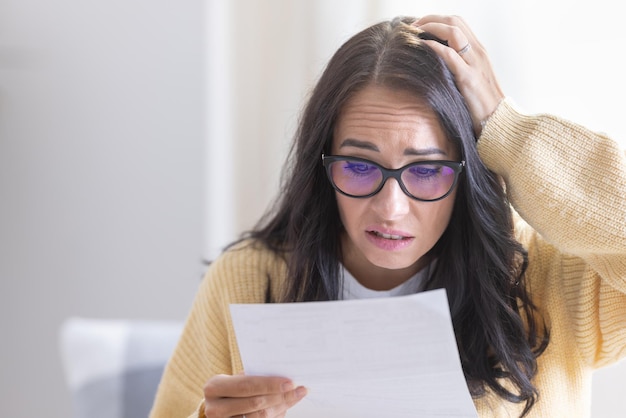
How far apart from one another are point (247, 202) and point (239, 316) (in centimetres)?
124

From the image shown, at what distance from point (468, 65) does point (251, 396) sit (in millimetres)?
536

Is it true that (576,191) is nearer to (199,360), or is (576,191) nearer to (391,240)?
(391,240)

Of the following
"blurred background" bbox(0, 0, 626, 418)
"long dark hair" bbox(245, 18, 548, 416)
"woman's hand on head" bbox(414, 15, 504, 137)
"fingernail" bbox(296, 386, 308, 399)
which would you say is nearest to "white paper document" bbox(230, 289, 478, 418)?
"fingernail" bbox(296, 386, 308, 399)

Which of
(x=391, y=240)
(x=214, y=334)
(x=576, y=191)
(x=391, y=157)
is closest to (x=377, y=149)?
(x=391, y=157)

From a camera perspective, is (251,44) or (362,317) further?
(251,44)

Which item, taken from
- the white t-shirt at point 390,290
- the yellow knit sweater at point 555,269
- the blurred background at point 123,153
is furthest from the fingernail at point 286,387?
the blurred background at point 123,153

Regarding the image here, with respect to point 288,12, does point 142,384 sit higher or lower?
lower

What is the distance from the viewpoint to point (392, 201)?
1.08 metres

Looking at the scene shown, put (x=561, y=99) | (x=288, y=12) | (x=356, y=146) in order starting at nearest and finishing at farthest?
1. (x=356, y=146)
2. (x=561, y=99)
3. (x=288, y=12)

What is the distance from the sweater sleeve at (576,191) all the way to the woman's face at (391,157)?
0.28 feet

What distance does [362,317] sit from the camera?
3.06ft

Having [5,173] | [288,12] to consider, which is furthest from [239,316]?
[5,173]

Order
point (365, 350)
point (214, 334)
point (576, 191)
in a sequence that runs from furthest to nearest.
Result: 1. point (214, 334)
2. point (576, 191)
3. point (365, 350)

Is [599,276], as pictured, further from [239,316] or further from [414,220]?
[239,316]
